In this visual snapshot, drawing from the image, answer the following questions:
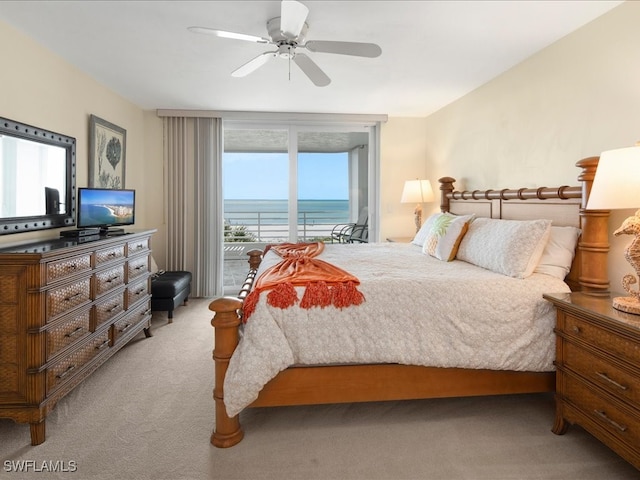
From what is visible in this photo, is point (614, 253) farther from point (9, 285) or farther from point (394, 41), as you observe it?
point (9, 285)

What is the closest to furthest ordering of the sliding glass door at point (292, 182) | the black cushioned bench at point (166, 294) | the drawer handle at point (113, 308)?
1. the drawer handle at point (113, 308)
2. the black cushioned bench at point (166, 294)
3. the sliding glass door at point (292, 182)

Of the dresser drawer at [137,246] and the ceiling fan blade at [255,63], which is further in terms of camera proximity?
the dresser drawer at [137,246]

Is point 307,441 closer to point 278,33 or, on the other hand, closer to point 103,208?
point 278,33

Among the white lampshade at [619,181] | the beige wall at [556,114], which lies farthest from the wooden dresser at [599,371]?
the beige wall at [556,114]

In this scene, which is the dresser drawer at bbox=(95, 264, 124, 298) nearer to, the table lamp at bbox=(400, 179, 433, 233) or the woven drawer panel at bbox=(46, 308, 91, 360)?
the woven drawer panel at bbox=(46, 308, 91, 360)

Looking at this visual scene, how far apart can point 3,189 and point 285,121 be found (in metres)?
3.41

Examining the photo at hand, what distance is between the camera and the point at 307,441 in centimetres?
208

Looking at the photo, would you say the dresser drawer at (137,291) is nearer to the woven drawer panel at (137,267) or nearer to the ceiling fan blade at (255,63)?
the woven drawer panel at (137,267)

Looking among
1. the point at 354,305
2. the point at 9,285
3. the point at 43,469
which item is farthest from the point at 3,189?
the point at 354,305

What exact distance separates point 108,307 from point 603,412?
3064mm

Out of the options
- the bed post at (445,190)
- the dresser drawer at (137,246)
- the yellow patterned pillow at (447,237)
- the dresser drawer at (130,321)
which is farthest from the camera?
the bed post at (445,190)

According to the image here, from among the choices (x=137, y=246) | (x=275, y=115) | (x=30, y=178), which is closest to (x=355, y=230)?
(x=275, y=115)

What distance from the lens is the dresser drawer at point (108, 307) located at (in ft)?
8.97

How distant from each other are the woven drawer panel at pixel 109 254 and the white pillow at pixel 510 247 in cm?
268
